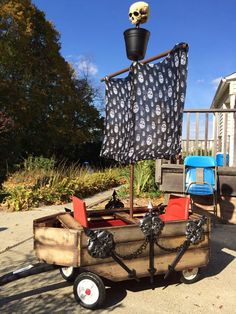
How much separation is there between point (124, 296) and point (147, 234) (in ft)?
2.05

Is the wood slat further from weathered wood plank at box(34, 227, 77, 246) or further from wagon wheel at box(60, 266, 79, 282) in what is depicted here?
wagon wheel at box(60, 266, 79, 282)

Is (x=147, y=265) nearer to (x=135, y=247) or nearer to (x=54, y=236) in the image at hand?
(x=135, y=247)

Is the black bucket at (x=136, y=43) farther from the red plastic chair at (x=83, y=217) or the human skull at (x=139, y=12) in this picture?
the red plastic chair at (x=83, y=217)

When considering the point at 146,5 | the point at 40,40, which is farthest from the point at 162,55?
the point at 40,40

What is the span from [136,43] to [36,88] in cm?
1466

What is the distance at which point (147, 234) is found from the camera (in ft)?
10.6

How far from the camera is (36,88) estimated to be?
17641 millimetres

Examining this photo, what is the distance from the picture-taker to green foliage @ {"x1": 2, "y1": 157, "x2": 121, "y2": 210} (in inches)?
303

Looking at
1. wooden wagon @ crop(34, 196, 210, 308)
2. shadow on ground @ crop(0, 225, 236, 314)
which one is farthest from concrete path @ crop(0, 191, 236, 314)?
wooden wagon @ crop(34, 196, 210, 308)

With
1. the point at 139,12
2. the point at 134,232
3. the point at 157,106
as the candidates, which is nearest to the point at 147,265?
the point at 134,232

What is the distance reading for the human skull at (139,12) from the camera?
375cm

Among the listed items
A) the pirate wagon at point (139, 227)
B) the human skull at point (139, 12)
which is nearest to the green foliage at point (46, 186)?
the pirate wagon at point (139, 227)

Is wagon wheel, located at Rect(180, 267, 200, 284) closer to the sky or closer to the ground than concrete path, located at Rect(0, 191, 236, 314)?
closer to the sky

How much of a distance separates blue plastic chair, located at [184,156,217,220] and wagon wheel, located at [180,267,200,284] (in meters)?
2.32
